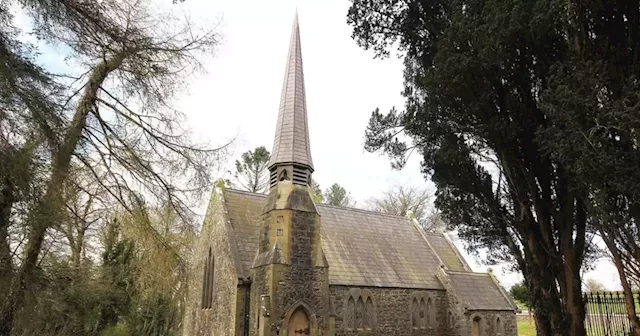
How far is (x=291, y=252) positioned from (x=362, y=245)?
217 inches

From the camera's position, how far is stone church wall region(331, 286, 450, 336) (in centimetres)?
1553

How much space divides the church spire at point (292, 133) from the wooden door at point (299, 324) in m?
3.92

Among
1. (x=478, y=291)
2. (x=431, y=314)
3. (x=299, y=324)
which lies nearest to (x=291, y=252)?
(x=299, y=324)

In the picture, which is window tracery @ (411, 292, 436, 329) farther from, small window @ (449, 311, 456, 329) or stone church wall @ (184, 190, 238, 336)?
stone church wall @ (184, 190, 238, 336)

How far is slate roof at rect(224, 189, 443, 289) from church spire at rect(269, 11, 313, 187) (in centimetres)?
246

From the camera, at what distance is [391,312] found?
55.1ft

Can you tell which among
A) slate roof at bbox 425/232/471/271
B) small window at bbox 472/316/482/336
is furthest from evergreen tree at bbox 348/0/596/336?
slate roof at bbox 425/232/471/271

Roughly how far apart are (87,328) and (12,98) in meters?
7.84

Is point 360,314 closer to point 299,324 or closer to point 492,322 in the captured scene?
point 299,324

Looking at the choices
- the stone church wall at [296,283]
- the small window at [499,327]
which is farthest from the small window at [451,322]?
the stone church wall at [296,283]

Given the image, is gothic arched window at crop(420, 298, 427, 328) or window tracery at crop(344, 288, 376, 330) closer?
window tracery at crop(344, 288, 376, 330)

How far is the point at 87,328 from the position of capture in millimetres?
10344

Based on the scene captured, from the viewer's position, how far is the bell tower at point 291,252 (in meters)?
13.0

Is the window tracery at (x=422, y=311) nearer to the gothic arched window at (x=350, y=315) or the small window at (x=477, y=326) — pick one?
the small window at (x=477, y=326)
